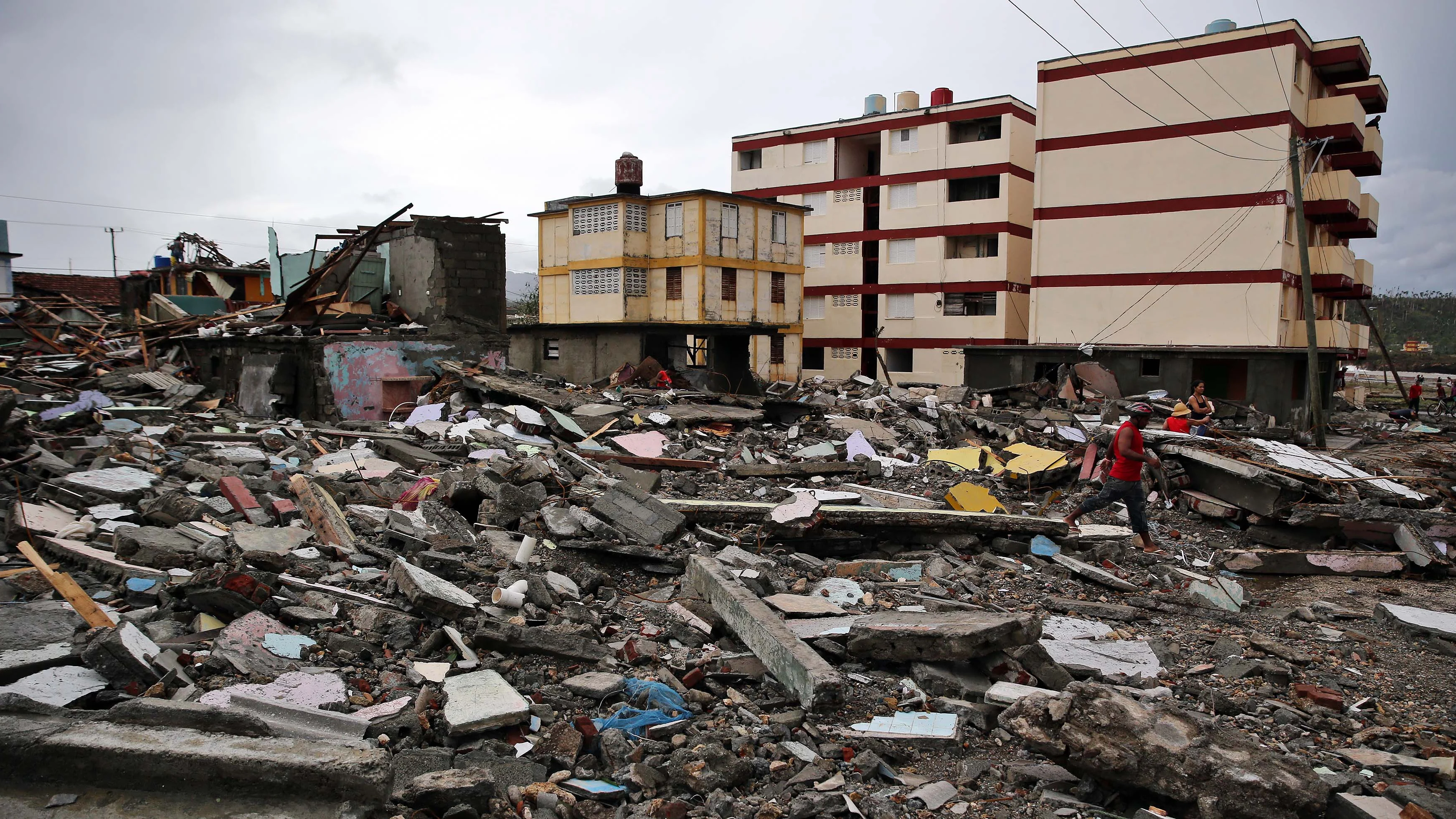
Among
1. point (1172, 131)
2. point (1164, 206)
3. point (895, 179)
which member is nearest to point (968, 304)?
point (895, 179)

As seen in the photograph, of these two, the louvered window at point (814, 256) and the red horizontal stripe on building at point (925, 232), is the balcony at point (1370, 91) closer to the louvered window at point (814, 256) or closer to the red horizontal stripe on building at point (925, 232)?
the red horizontal stripe on building at point (925, 232)

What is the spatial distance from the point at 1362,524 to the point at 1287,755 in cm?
584

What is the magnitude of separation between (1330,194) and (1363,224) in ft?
15.6

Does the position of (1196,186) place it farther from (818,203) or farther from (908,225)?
(818,203)

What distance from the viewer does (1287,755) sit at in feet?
13.5

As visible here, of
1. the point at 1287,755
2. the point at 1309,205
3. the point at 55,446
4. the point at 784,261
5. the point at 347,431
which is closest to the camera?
the point at 1287,755

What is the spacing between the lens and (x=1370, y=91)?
27.6 metres

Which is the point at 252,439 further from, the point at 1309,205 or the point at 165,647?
the point at 1309,205

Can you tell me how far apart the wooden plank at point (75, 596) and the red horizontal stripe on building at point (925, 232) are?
104 feet

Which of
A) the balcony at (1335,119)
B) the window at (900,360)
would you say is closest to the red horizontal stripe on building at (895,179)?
the window at (900,360)

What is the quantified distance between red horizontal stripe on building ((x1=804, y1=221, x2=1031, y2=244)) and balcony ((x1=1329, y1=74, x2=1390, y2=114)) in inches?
422

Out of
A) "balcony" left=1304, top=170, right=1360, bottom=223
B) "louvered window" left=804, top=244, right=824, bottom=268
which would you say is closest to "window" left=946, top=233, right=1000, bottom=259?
"louvered window" left=804, top=244, right=824, bottom=268

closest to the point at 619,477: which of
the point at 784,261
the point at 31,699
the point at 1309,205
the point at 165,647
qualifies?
the point at 165,647

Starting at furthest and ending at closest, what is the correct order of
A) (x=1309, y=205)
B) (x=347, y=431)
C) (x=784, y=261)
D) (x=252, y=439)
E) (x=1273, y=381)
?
(x=784, y=261) < (x=1309, y=205) < (x=1273, y=381) < (x=347, y=431) < (x=252, y=439)
